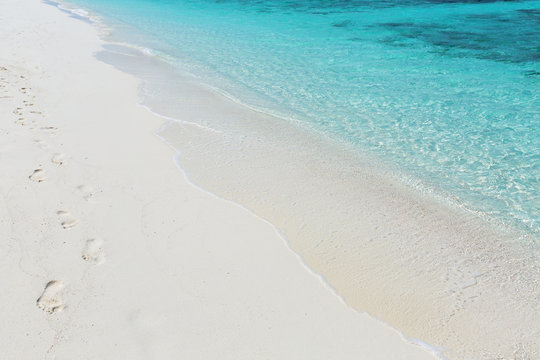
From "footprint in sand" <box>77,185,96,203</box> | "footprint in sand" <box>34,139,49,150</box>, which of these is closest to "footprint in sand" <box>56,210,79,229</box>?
"footprint in sand" <box>77,185,96,203</box>

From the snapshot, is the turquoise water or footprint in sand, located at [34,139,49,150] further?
the turquoise water

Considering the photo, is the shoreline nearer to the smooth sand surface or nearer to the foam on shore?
the foam on shore

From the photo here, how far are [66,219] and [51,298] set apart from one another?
4.31 feet

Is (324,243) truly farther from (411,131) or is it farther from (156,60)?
(156,60)

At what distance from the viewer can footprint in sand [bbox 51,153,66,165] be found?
627 centimetres

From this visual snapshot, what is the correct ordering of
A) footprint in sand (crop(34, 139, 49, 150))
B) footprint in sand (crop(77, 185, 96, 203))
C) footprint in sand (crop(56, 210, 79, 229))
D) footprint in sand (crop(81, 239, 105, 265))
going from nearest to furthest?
footprint in sand (crop(81, 239, 105, 265)) < footprint in sand (crop(56, 210, 79, 229)) < footprint in sand (crop(77, 185, 96, 203)) < footprint in sand (crop(34, 139, 49, 150))

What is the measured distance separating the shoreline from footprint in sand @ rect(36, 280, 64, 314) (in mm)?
2393

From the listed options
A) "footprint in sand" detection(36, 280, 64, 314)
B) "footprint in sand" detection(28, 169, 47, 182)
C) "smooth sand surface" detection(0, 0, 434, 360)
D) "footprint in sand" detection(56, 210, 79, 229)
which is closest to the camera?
"smooth sand surface" detection(0, 0, 434, 360)

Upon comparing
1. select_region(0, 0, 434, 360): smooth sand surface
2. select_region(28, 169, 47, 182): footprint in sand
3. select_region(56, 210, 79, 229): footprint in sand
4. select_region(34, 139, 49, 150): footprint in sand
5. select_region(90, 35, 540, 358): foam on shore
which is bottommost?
select_region(90, 35, 540, 358): foam on shore

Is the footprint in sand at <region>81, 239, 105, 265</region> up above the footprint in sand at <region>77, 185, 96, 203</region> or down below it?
below

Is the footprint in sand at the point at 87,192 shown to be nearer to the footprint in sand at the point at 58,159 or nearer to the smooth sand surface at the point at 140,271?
the smooth sand surface at the point at 140,271

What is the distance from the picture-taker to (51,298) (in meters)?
3.85

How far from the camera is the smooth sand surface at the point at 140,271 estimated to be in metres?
3.55

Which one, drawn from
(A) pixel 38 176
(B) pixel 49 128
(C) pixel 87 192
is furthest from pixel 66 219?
(B) pixel 49 128
